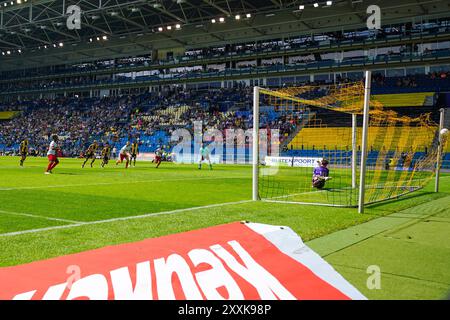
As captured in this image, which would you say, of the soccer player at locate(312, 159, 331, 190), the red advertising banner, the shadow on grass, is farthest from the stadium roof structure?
the red advertising banner

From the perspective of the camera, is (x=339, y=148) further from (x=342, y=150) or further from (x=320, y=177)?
(x=320, y=177)

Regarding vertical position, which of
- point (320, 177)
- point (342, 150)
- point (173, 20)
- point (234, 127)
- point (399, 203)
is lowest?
point (399, 203)

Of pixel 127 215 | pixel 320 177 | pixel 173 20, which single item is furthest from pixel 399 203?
pixel 173 20

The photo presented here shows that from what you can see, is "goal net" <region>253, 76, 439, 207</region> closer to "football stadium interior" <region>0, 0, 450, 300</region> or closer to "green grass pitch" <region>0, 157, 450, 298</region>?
"football stadium interior" <region>0, 0, 450, 300</region>

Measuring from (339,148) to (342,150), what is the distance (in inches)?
80.1

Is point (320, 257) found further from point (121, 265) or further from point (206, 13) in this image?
point (206, 13)

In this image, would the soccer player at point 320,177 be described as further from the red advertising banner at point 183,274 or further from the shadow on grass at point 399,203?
the red advertising banner at point 183,274

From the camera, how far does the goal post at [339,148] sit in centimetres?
1291

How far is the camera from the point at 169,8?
133 ft

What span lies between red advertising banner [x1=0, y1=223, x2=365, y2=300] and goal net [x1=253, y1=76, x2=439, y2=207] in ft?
20.2

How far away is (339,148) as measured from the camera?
3200 cm

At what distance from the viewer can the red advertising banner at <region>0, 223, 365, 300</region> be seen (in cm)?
345

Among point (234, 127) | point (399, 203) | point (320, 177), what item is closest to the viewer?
point (399, 203)
